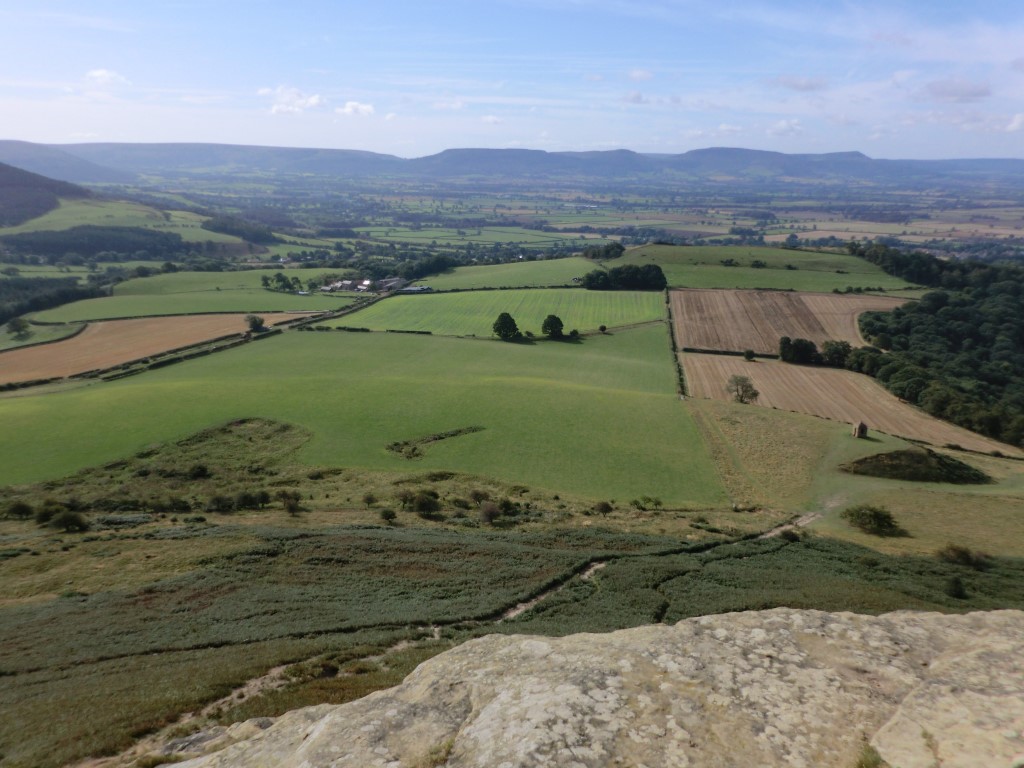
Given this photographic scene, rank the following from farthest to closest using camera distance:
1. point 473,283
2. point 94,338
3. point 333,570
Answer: point 473,283
point 94,338
point 333,570

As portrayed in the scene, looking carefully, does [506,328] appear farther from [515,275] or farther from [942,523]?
[942,523]

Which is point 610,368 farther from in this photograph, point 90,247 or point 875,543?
point 90,247

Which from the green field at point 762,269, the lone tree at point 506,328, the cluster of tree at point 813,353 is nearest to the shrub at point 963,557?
the cluster of tree at point 813,353

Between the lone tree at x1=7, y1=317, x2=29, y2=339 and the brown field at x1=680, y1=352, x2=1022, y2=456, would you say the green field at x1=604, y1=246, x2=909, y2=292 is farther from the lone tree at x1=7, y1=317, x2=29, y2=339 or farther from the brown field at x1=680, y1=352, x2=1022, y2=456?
the lone tree at x1=7, y1=317, x2=29, y2=339

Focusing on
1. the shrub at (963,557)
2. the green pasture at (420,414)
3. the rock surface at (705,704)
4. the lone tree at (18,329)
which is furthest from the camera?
the lone tree at (18,329)

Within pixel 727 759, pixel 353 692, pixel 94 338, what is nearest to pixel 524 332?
pixel 94 338

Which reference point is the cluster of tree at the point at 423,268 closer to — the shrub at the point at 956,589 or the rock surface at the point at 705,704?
the shrub at the point at 956,589

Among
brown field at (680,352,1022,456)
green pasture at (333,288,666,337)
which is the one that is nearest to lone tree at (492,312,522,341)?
green pasture at (333,288,666,337)
